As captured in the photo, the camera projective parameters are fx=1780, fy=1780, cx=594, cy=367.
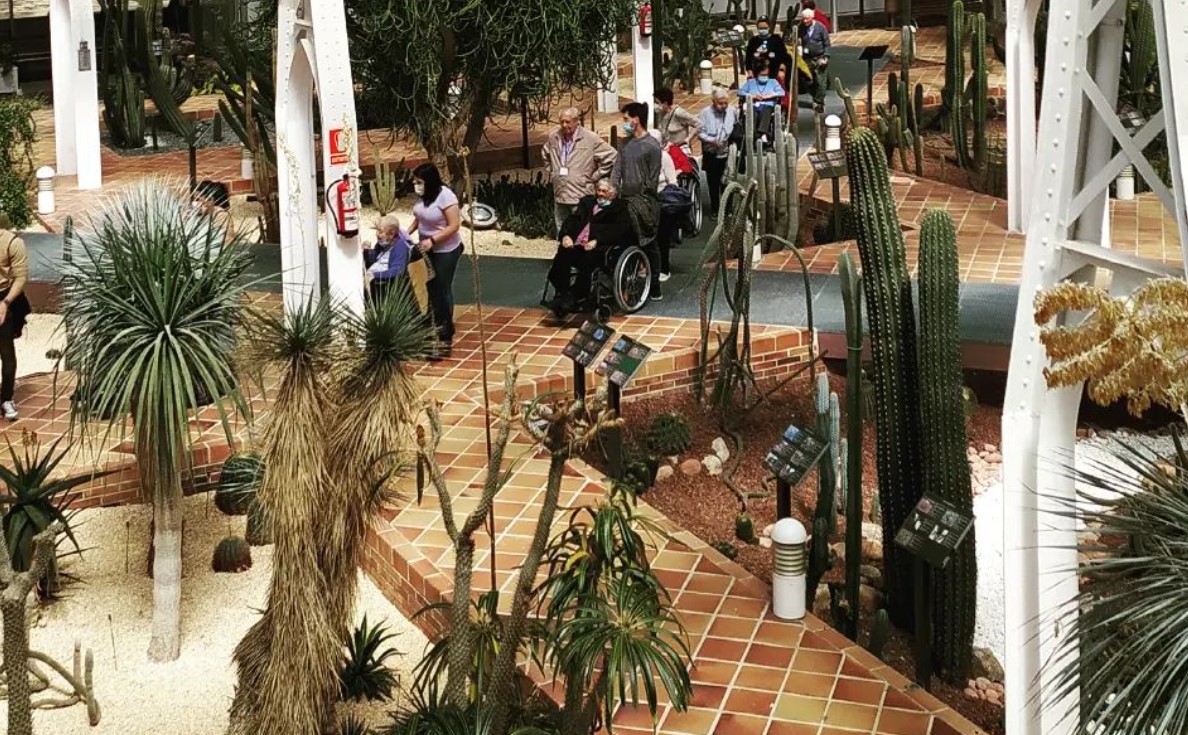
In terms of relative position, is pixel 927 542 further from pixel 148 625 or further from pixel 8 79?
pixel 8 79

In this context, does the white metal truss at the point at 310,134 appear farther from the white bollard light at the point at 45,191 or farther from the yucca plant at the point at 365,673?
the white bollard light at the point at 45,191

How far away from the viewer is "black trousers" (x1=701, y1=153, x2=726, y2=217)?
14.3 metres

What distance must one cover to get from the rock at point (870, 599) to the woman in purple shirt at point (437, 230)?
3.23 metres


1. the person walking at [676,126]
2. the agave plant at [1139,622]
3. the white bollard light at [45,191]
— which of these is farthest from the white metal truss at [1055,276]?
the white bollard light at [45,191]

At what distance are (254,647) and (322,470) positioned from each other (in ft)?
2.42

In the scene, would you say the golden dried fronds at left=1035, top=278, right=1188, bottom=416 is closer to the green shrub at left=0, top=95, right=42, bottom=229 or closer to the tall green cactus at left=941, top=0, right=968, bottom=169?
the green shrub at left=0, top=95, right=42, bottom=229

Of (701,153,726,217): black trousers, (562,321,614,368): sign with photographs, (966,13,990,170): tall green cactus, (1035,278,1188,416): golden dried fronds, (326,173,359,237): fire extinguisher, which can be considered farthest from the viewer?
(966,13,990,170): tall green cactus

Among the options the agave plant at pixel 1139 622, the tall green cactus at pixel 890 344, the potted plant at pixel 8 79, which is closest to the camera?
the agave plant at pixel 1139 622

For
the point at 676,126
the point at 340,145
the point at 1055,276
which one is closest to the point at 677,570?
the point at 1055,276

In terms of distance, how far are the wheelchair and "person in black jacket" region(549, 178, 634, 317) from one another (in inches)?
2.2

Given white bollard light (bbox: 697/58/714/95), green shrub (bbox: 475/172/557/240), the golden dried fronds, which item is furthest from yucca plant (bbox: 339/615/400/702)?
white bollard light (bbox: 697/58/714/95)

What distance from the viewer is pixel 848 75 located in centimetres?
2111

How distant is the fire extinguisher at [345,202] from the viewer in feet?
31.4

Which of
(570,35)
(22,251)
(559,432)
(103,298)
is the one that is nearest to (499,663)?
(559,432)
